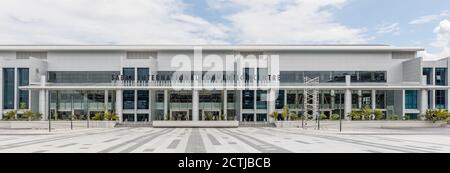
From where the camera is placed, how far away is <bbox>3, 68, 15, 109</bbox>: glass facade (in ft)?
266

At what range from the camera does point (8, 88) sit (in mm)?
81312

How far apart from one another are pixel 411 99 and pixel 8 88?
79729mm

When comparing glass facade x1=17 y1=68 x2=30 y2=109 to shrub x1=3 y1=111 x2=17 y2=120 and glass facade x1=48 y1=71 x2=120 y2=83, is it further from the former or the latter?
glass facade x1=48 y1=71 x2=120 y2=83

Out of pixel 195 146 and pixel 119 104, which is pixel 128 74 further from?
pixel 195 146

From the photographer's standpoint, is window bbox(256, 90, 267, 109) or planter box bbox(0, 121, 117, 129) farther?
window bbox(256, 90, 267, 109)

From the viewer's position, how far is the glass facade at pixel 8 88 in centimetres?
8094

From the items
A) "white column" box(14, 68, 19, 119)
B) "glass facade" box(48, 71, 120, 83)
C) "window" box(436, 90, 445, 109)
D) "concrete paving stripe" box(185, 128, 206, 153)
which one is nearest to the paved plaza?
"concrete paving stripe" box(185, 128, 206, 153)

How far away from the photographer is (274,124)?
2862 inches

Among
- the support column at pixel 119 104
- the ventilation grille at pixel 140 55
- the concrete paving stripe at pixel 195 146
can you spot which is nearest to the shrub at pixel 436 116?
the concrete paving stripe at pixel 195 146

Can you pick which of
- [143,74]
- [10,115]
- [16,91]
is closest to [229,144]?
[143,74]

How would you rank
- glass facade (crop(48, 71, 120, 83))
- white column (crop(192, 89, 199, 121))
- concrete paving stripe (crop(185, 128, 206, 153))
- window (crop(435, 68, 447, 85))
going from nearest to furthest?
concrete paving stripe (crop(185, 128, 206, 153)) → white column (crop(192, 89, 199, 121)) → window (crop(435, 68, 447, 85)) → glass facade (crop(48, 71, 120, 83))

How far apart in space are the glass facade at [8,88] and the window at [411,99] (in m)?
77.7

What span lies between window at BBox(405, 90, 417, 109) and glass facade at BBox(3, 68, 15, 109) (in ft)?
255

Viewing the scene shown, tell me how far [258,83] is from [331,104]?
1554 centimetres
